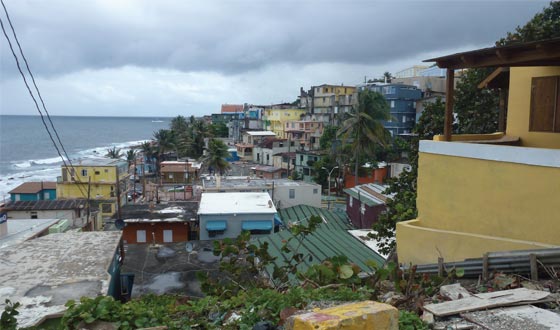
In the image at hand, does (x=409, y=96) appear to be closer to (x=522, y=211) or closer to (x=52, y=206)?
(x=52, y=206)

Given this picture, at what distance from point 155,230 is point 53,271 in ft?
44.6

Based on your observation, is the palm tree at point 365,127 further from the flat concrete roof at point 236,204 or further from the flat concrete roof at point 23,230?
the flat concrete roof at point 23,230

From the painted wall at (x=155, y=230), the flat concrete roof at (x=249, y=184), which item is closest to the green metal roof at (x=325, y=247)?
the painted wall at (x=155, y=230)

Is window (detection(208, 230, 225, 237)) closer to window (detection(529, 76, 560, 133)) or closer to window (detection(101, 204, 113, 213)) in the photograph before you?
window (detection(101, 204, 113, 213))

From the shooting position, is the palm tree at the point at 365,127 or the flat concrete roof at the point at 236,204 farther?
the palm tree at the point at 365,127

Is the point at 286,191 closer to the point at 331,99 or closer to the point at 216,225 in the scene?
the point at 216,225

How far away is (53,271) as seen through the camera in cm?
1177

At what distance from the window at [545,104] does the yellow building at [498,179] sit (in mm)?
18

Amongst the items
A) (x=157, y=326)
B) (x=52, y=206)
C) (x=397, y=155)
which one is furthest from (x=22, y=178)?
(x=157, y=326)

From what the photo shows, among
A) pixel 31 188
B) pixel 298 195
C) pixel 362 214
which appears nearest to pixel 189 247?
pixel 362 214

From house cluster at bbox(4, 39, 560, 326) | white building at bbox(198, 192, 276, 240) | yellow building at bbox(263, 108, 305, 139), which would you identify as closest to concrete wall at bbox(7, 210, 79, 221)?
house cluster at bbox(4, 39, 560, 326)

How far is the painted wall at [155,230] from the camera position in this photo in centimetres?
2484

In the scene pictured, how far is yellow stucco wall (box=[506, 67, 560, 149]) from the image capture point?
8288mm

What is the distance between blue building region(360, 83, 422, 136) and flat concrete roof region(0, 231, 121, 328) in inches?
1816
